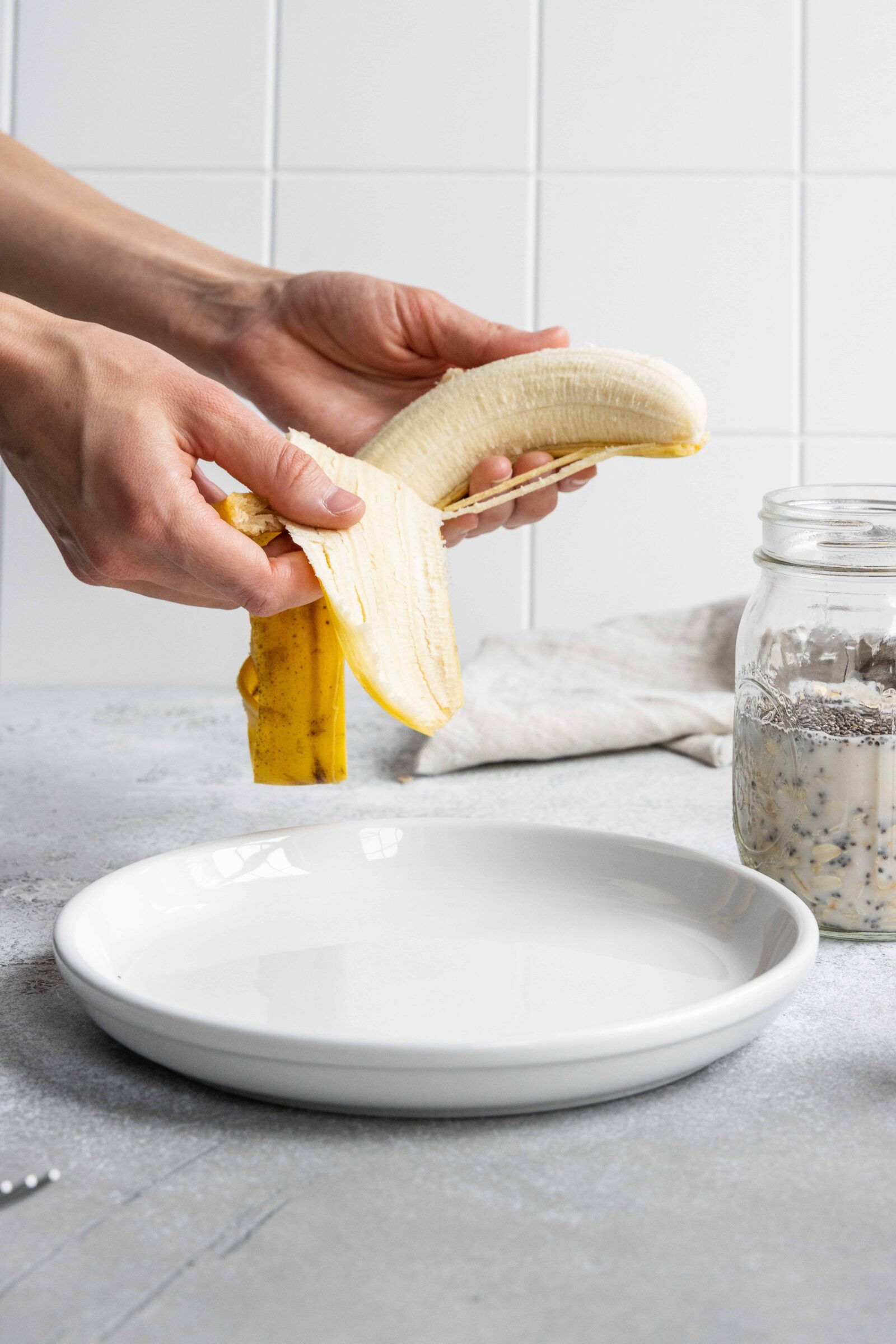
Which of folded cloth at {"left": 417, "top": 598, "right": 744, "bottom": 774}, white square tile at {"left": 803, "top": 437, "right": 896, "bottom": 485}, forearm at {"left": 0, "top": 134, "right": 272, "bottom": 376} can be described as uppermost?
forearm at {"left": 0, "top": 134, "right": 272, "bottom": 376}

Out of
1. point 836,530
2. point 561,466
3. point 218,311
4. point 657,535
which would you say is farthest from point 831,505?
point 657,535

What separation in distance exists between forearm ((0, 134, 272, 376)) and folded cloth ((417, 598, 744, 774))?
14.3 inches

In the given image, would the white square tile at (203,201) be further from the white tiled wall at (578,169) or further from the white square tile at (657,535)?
the white square tile at (657,535)

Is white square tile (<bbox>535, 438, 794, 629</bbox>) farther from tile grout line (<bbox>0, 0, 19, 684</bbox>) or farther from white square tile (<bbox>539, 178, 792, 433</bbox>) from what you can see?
tile grout line (<bbox>0, 0, 19, 684</bbox>)

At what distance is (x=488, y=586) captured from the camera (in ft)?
4.53

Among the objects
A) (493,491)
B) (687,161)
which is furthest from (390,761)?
(687,161)

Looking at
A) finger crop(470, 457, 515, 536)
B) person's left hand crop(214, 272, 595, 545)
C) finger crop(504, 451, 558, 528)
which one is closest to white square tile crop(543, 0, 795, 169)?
person's left hand crop(214, 272, 595, 545)

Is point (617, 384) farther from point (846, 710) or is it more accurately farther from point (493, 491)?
point (846, 710)

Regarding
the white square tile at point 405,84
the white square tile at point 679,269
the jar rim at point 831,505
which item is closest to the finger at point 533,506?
the jar rim at point 831,505

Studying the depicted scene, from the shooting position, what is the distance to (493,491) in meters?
0.69

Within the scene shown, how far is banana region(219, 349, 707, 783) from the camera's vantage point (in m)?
0.60

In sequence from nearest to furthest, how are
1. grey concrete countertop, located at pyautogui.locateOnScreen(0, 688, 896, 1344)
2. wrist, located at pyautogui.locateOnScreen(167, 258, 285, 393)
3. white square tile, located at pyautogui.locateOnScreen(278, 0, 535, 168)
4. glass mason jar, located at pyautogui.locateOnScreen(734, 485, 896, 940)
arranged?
grey concrete countertop, located at pyautogui.locateOnScreen(0, 688, 896, 1344) → glass mason jar, located at pyautogui.locateOnScreen(734, 485, 896, 940) → wrist, located at pyautogui.locateOnScreen(167, 258, 285, 393) → white square tile, located at pyautogui.locateOnScreen(278, 0, 535, 168)

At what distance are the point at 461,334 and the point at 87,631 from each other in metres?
0.69

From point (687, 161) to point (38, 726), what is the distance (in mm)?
920
